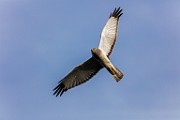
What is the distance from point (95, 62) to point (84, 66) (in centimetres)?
42

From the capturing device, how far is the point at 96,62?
1717 cm

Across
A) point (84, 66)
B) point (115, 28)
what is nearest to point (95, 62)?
point (84, 66)

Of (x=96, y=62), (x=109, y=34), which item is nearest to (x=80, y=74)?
(x=96, y=62)

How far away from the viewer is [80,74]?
57.2 ft

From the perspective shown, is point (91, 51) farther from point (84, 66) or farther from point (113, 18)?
point (113, 18)

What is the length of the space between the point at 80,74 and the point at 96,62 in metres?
0.75

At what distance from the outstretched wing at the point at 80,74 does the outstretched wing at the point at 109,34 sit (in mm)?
595

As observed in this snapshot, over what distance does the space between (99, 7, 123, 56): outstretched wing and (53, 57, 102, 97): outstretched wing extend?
1.95 ft

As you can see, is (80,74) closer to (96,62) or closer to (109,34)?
(96,62)

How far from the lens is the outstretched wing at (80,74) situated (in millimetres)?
17234

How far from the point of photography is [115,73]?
16.4m

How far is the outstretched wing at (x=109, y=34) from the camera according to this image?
17.2 m

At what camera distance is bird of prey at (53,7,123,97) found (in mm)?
16734

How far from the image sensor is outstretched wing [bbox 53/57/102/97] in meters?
17.2
